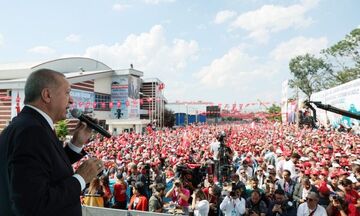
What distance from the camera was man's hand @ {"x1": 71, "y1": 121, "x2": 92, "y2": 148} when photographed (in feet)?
6.40

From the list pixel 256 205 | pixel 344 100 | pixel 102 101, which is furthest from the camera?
pixel 102 101

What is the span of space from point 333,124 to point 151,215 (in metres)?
19.6

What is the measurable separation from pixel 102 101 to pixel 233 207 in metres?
39.3

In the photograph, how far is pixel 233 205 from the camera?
583 cm

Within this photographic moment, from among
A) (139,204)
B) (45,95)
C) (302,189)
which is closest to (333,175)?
(302,189)

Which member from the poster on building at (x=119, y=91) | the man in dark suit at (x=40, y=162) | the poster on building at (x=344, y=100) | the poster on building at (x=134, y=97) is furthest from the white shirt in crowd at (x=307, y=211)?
the poster on building at (x=119, y=91)

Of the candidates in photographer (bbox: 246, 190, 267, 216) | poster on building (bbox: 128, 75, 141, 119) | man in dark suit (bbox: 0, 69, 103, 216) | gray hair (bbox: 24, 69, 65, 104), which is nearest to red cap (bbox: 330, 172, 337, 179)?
photographer (bbox: 246, 190, 267, 216)

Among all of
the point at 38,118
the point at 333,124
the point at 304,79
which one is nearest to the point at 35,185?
the point at 38,118

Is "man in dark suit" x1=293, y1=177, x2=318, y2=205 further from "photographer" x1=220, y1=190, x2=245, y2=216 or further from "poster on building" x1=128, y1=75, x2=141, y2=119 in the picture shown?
"poster on building" x1=128, y1=75, x2=141, y2=119

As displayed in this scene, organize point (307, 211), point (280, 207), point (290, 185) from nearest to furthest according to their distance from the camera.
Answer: point (307, 211) < point (280, 207) < point (290, 185)

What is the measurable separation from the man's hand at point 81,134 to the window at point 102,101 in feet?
127

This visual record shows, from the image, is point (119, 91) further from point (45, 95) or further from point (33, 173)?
point (33, 173)

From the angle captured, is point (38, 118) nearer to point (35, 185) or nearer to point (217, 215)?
point (35, 185)

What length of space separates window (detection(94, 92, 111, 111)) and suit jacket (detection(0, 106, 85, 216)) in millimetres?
39294
